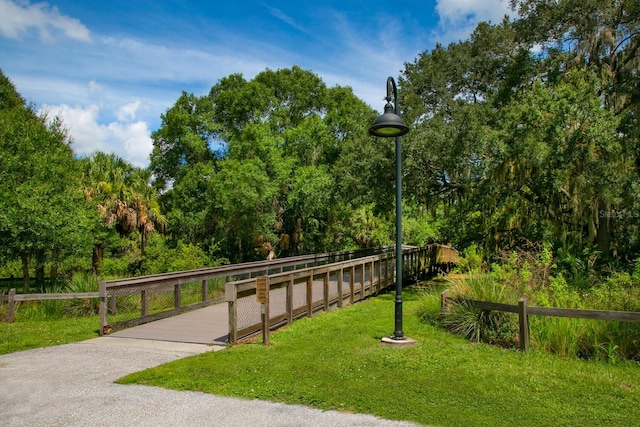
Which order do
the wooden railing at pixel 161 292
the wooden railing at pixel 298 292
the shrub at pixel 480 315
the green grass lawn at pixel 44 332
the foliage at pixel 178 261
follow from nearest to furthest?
the wooden railing at pixel 298 292
the shrub at pixel 480 315
the green grass lawn at pixel 44 332
the wooden railing at pixel 161 292
the foliage at pixel 178 261

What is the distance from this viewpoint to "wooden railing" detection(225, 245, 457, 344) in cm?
705

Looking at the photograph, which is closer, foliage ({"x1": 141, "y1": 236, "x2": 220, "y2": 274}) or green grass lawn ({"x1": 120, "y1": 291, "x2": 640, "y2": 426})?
green grass lawn ({"x1": 120, "y1": 291, "x2": 640, "y2": 426})

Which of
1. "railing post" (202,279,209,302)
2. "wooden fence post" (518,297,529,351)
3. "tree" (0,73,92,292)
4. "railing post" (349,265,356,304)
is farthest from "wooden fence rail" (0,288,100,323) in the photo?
"wooden fence post" (518,297,529,351)

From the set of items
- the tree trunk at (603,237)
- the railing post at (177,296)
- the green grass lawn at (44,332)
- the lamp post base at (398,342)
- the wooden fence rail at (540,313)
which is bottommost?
the green grass lawn at (44,332)

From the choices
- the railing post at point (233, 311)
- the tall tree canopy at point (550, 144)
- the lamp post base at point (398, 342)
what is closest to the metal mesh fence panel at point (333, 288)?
the lamp post base at point (398, 342)

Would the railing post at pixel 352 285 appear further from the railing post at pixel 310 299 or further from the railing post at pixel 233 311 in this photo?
the railing post at pixel 233 311

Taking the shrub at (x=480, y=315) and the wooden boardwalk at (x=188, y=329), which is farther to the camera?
the wooden boardwalk at (x=188, y=329)

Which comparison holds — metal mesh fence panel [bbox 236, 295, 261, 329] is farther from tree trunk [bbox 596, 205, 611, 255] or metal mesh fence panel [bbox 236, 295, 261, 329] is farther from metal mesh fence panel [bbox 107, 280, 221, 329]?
tree trunk [bbox 596, 205, 611, 255]

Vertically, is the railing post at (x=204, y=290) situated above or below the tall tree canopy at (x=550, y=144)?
below

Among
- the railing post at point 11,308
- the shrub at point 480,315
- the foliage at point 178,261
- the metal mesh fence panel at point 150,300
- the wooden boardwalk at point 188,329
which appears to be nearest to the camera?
the shrub at point 480,315

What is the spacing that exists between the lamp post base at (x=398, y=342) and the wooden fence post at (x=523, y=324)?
1.49 meters

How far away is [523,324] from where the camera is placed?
21.3 feet

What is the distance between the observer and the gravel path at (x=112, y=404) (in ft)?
13.5

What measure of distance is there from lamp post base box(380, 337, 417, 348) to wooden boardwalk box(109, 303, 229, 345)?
2431 mm
